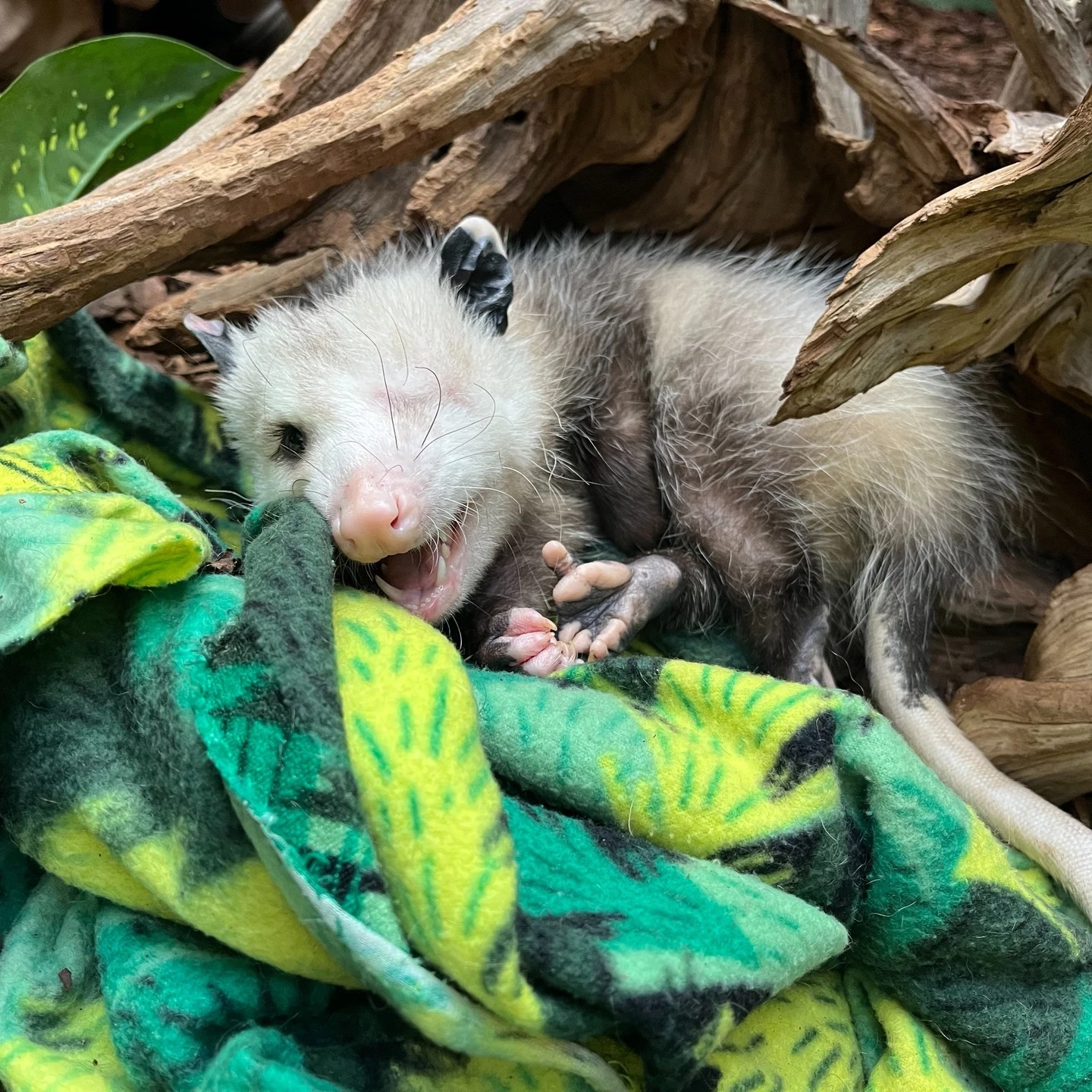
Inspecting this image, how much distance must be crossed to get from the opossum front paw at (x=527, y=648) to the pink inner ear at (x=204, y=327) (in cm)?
67

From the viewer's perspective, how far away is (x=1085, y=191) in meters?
1.12

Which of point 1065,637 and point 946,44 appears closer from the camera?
point 1065,637

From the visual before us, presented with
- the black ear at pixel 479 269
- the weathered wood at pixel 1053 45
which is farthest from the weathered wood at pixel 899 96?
the black ear at pixel 479 269

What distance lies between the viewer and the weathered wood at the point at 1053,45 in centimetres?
143

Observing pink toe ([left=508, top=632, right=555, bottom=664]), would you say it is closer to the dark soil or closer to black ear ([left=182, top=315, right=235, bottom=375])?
black ear ([left=182, top=315, right=235, bottom=375])

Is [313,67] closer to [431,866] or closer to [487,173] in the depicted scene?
[487,173]

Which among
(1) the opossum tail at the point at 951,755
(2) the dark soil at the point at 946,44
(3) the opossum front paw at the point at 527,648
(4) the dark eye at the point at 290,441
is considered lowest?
(1) the opossum tail at the point at 951,755

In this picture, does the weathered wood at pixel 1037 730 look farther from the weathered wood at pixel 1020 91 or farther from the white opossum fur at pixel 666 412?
the weathered wood at pixel 1020 91

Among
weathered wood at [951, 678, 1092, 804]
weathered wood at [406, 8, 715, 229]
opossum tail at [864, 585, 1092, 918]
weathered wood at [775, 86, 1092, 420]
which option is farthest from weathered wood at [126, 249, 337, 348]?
weathered wood at [951, 678, 1092, 804]

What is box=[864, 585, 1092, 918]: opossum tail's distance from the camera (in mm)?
1188

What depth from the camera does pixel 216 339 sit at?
1.58 meters

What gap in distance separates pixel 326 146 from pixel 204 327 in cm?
36

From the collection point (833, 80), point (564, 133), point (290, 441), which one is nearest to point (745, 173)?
point (833, 80)

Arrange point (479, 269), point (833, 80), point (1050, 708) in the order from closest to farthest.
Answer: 1. point (1050, 708)
2. point (479, 269)
3. point (833, 80)
